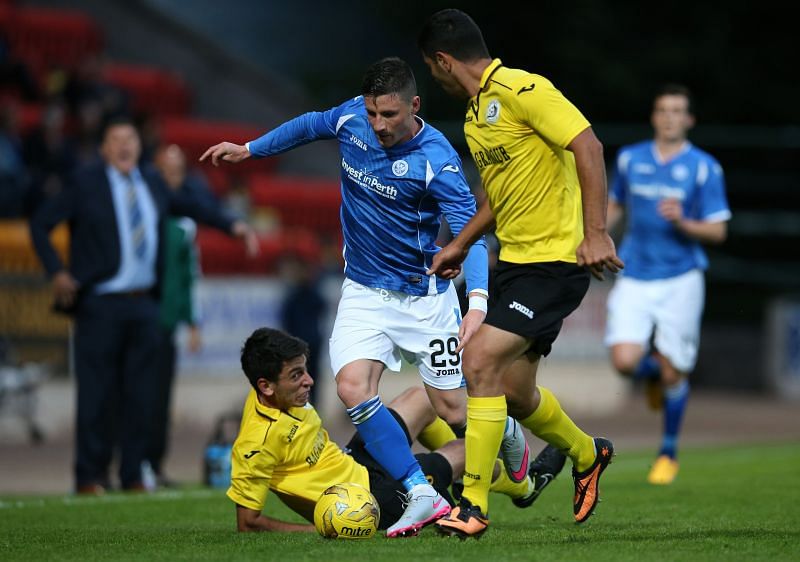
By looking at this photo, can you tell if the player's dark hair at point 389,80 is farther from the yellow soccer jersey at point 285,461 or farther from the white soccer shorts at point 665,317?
the white soccer shorts at point 665,317

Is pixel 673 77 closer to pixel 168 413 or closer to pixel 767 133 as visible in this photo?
pixel 767 133

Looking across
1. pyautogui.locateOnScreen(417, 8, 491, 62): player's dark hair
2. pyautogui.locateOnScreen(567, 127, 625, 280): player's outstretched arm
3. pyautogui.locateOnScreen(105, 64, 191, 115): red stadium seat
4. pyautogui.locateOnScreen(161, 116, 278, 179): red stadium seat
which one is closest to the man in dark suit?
pyautogui.locateOnScreen(417, 8, 491, 62): player's dark hair

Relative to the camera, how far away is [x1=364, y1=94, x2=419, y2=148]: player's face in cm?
723

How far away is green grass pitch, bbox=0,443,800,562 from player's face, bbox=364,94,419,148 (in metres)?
1.98

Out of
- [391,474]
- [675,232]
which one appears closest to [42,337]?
[675,232]

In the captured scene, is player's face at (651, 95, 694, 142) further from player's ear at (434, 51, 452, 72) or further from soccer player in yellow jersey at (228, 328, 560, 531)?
soccer player in yellow jersey at (228, 328, 560, 531)

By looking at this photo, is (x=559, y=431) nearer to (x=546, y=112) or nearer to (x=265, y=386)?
(x=265, y=386)

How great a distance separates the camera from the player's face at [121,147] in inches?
438

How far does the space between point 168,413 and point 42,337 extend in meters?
4.57

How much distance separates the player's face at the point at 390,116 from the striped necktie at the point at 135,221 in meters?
4.17

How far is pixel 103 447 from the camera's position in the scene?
11.0 m

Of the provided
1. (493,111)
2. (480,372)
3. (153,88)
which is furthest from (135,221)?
(153,88)

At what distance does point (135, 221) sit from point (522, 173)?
190 inches

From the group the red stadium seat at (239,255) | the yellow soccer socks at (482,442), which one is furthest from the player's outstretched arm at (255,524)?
the red stadium seat at (239,255)
